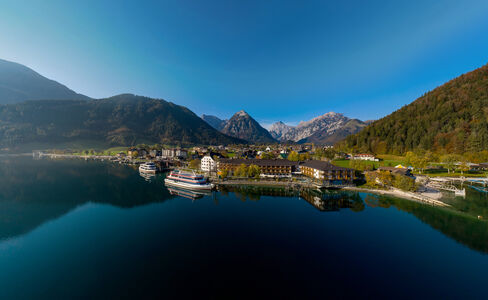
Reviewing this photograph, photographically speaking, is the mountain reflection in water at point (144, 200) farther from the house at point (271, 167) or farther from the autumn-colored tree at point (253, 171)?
the house at point (271, 167)

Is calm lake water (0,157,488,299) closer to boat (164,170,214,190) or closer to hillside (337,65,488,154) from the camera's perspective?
boat (164,170,214,190)

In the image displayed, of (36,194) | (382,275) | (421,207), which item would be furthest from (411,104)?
(36,194)

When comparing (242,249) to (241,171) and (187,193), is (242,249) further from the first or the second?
(241,171)

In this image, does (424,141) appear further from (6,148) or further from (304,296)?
(6,148)

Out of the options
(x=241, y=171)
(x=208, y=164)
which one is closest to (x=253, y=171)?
(x=241, y=171)

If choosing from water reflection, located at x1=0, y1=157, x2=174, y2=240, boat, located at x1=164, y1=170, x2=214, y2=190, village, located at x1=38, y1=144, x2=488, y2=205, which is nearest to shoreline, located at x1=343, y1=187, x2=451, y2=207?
village, located at x1=38, y1=144, x2=488, y2=205

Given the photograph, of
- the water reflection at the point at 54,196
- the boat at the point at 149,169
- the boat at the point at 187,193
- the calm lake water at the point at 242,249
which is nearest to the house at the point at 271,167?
the boat at the point at 187,193
